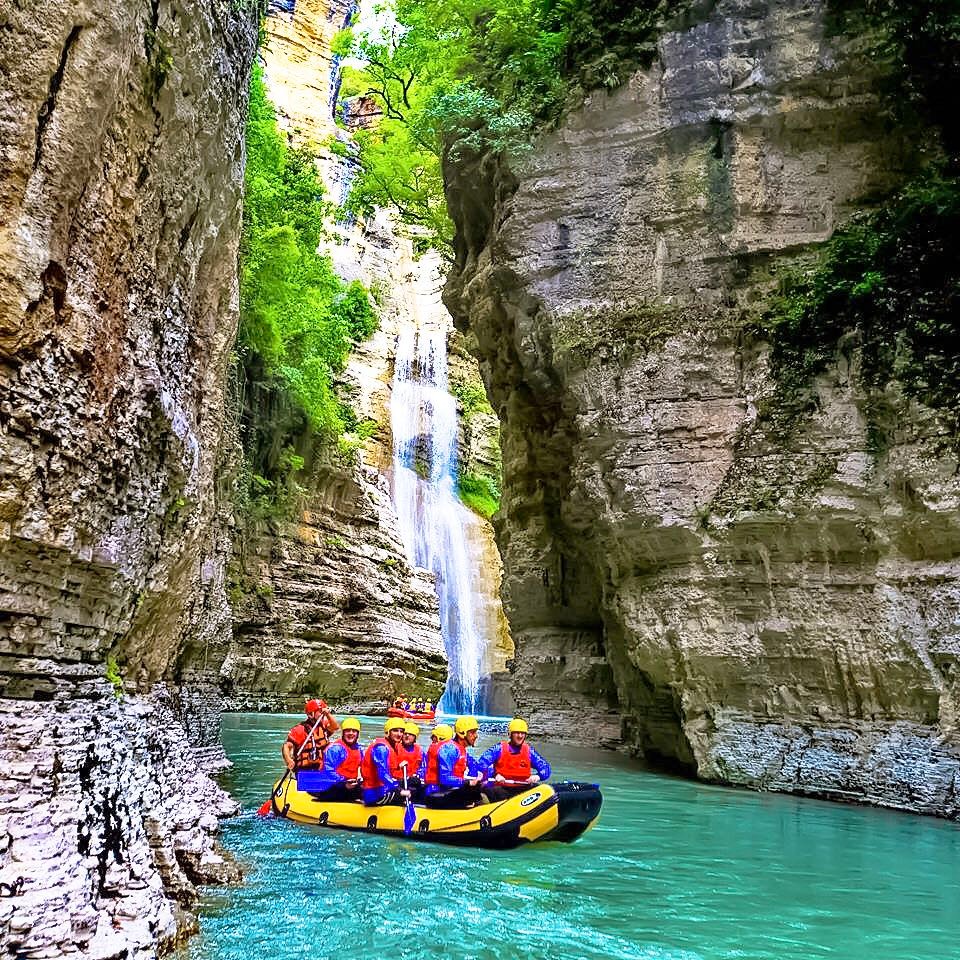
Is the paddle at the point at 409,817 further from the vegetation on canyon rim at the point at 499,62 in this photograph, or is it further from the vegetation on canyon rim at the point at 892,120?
the vegetation on canyon rim at the point at 499,62

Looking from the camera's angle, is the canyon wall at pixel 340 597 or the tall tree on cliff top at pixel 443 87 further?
the canyon wall at pixel 340 597

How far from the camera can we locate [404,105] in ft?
75.5

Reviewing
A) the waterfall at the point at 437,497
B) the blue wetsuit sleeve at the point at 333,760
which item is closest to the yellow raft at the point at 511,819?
the blue wetsuit sleeve at the point at 333,760

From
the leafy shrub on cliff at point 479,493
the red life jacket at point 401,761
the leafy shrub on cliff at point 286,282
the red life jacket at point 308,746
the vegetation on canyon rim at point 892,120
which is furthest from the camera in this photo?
the leafy shrub on cliff at point 479,493

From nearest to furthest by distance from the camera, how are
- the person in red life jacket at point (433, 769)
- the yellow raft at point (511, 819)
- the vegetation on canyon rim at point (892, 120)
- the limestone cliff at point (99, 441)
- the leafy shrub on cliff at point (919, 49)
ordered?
the limestone cliff at point (99, 441)
the yellow raft at point (511, 819)
the person in red life jacket at point (433, 769)
the vegetation on canyon rim at point (892, 120)
the leafy shrub on cliff at point (919, 49)

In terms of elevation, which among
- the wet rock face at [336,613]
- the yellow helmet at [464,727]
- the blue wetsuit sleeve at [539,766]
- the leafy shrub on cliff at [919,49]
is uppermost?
the leafy shrub on cliff at [919,49]

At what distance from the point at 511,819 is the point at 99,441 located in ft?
18.1

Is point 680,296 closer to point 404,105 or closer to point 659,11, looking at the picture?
point 659,11

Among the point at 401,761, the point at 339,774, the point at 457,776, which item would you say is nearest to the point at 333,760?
the point at 339,774

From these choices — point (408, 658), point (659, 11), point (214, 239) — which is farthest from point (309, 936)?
point (408, 658)

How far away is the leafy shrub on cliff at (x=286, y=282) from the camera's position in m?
17.6

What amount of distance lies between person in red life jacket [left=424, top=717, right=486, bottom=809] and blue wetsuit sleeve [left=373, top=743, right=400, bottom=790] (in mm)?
491

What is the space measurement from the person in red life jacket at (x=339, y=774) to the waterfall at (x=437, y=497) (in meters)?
19.6

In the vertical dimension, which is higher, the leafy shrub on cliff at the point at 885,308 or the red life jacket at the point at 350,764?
the leafy shrub on cliff at the point at 885,308
